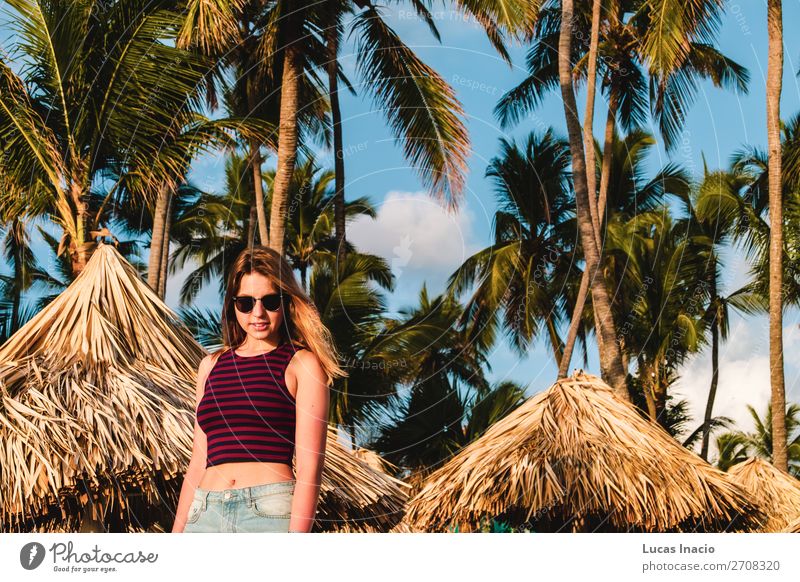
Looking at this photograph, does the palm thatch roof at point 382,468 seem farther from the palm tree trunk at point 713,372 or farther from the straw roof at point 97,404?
the palm tree trunk at point 713,372

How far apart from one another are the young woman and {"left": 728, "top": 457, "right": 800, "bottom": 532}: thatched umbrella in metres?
9.42

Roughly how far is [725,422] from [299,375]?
84.3 ft

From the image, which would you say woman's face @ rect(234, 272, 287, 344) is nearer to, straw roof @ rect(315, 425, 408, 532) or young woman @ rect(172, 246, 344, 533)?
young woman @ rect(172, 246, 344, 533)

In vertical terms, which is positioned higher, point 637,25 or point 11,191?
point 637,25

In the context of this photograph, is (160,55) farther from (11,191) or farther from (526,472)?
(526,472)

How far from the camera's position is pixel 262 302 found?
3.09 m

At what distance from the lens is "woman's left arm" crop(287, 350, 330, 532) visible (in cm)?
273

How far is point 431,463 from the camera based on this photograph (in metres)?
16.9

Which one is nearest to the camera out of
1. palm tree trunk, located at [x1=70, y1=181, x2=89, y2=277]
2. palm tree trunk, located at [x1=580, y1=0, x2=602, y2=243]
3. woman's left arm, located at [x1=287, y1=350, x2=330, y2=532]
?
woman's left arm, located at [x1=287, y1=350, x2=330, y2=532]

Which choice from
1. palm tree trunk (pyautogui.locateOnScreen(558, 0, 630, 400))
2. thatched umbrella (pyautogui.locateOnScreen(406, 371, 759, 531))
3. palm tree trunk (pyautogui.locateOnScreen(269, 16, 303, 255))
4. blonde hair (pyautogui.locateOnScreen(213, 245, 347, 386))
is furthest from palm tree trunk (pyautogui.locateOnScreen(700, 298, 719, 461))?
blonde hair (pyautogui.locateOnScreen(213, 245, 347, 386))

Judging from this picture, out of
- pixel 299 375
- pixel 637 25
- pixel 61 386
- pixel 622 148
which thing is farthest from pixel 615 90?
pixel 299 375

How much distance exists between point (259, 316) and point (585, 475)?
6.34 m

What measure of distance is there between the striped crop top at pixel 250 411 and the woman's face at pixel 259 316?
0.08 m
